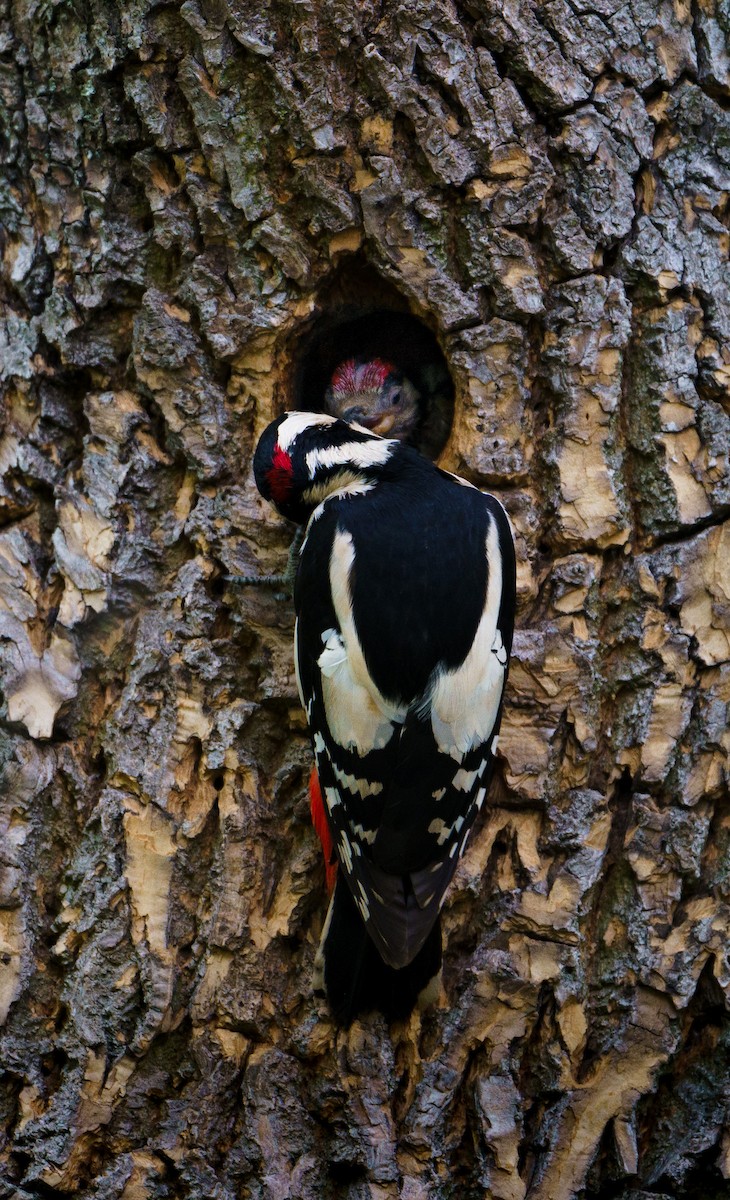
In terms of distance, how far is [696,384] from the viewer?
2.45m

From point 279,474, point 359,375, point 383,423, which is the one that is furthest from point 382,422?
point 279,474

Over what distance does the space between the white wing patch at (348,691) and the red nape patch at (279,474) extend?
231 mm

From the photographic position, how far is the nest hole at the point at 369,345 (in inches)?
101

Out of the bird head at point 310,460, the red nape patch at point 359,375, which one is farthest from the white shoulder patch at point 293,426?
the red nape patch at point 359,375

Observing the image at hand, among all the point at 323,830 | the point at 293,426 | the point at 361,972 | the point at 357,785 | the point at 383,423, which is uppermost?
the point at 383,423

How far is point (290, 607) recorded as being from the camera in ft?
8.09

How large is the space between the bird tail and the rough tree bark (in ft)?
0.15

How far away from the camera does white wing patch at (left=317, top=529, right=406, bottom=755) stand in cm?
225

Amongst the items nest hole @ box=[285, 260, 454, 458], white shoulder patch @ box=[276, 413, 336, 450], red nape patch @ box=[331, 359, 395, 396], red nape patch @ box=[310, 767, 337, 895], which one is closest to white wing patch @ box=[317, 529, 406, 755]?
red nape patch @ box=[310, 767, 337, 895]

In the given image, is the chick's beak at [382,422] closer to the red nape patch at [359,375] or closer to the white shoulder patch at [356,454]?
the red nape patch at [359,375]

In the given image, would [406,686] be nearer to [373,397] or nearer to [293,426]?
[293,426]

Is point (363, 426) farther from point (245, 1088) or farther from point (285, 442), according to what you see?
point (245, 1088)

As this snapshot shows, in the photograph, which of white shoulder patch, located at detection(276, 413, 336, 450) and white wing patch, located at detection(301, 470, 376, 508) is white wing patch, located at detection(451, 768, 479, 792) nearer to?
white wing patch, located at detection(301, 470, 376, 508)

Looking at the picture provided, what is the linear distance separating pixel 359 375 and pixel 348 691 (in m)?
1.01
